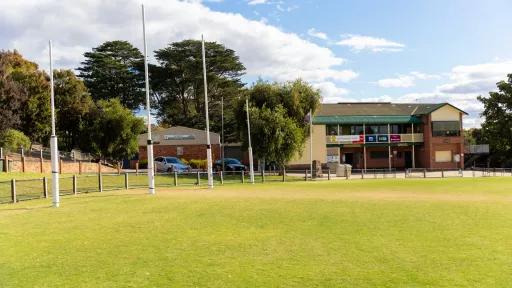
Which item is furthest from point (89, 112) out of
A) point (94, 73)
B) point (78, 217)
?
point (78, 217)

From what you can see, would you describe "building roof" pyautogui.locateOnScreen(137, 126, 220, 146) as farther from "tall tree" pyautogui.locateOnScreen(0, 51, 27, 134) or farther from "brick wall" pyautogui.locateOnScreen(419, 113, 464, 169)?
"brick wall" pyautogui.locateOnScreen(419, 113, 464, 169)

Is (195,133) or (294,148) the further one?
(195,133)

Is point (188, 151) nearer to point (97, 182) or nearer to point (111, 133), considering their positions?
point (111, 133)

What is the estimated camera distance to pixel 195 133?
211 feet

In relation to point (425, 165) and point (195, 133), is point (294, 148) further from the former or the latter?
point (425, 165)

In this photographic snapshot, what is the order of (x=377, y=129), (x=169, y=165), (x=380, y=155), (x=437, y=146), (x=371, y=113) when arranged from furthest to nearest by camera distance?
(x=380, y=155), (x=371, y=113), (x=377, y=129), (x=437, y=146), (x=169, y=165)

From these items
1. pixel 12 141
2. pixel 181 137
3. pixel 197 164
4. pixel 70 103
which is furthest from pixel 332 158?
pixel 12 141

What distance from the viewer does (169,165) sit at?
172ft

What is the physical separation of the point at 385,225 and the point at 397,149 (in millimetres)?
58755

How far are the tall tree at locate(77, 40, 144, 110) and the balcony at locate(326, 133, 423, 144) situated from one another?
29019mm

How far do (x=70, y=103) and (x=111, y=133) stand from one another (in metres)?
5.14

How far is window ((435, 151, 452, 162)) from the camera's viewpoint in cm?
6706

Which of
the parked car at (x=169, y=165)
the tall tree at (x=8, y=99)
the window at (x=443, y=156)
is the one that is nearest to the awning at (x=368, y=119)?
the window at (x=443, y=156)

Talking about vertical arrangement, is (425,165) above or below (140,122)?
below
